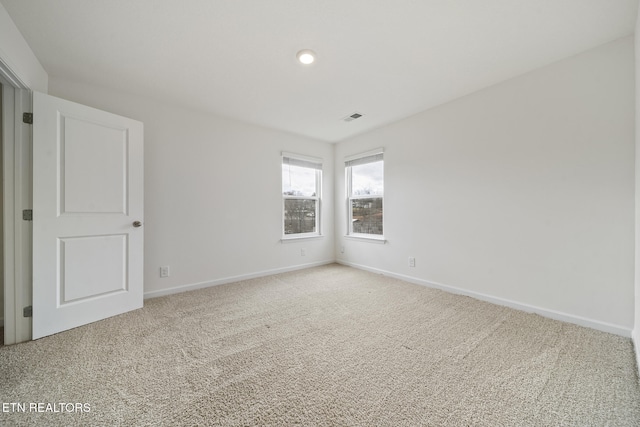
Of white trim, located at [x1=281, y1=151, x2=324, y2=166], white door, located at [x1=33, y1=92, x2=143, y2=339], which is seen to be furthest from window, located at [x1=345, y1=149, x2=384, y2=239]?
white door, located at [x1=33, y1=92, x2=143, y2=339]

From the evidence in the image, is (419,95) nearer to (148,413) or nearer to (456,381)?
(456,381)

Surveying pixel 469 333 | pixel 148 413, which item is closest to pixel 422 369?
pixel 469 333

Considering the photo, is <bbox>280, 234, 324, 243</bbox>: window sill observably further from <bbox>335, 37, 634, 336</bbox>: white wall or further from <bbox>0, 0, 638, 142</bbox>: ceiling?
<bbox>0, 0, 638, 142</bbox>: ceiling

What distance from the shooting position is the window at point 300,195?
13.4 ft

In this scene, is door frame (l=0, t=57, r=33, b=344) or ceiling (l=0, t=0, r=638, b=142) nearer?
ceiling (l=0, t=0, r=638, b=142)

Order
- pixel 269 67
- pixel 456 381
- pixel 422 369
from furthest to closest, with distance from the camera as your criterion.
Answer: pixel 269 67
pixel 422 369
pixel 456 381

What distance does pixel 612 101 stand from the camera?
198 centimetres

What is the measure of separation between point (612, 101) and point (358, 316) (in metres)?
2.80

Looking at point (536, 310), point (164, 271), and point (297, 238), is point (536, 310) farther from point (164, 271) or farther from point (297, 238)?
point (164, 271)

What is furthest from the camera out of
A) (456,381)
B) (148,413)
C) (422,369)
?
(422,369)

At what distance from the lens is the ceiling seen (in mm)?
1630

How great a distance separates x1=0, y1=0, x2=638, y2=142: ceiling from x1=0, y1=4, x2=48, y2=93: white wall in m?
0.06

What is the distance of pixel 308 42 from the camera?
6.31ft

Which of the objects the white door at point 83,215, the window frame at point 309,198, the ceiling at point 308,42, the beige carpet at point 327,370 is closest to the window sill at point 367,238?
the window frame at point 309,198
